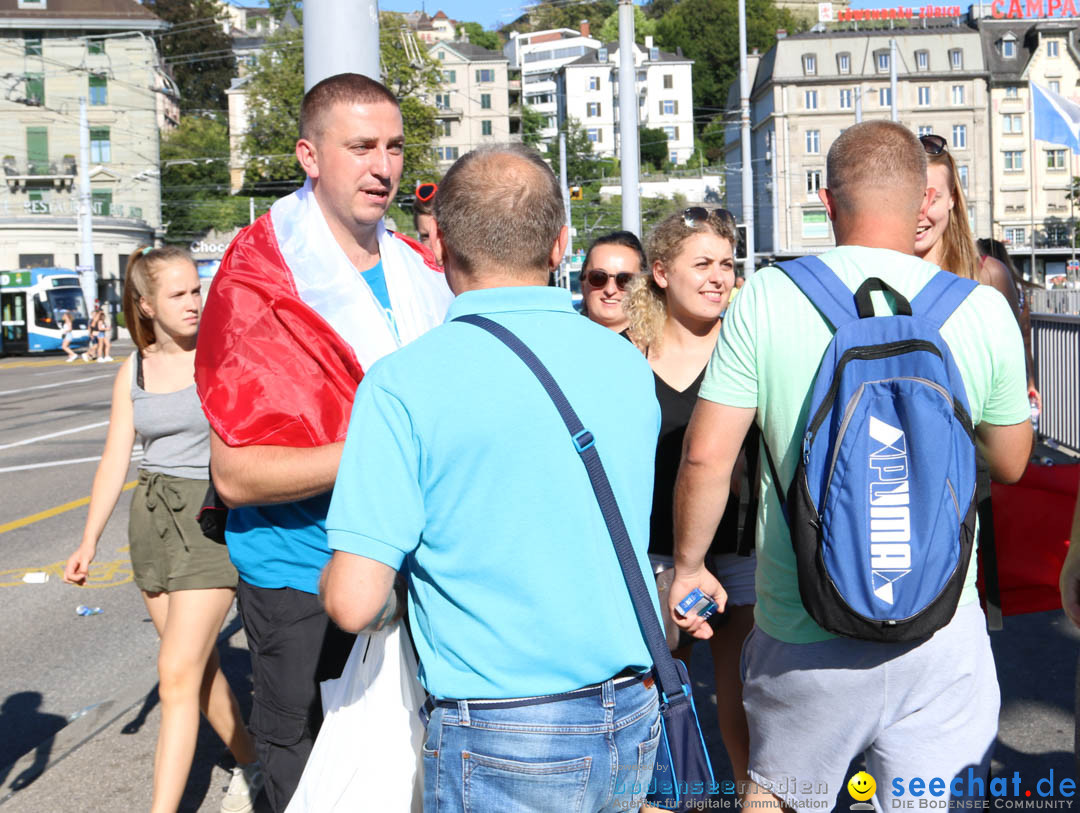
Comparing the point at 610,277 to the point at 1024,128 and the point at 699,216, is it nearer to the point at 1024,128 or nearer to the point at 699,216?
the point at 699,216

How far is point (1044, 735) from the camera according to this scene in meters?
4.77

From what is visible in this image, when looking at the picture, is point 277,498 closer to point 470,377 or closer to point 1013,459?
point 470,377

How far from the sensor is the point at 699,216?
448 cm

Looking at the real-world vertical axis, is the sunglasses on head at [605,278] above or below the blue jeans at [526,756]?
above

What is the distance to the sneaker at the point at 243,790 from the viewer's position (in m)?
4.27

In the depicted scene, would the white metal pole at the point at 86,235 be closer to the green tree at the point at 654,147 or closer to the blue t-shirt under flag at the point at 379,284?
the blue t-shirt under flag at the point at 379,284

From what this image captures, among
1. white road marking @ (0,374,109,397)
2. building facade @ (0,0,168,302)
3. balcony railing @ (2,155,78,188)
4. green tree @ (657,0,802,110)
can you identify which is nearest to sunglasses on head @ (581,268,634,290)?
white road marking @ (0,374,109,397)

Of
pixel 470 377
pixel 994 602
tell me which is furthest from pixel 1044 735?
pixel 470 377

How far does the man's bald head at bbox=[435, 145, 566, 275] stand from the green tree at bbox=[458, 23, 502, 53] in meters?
147

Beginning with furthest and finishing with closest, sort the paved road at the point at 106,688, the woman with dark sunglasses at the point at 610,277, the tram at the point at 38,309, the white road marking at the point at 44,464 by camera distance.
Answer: the tram at the point at 38,309, the white road marking at the point at 44,464, the woman with dark sunglasses at the point at 610,277, the paved road at the point at 106,688

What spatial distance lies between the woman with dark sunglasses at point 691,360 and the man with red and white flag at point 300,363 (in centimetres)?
111

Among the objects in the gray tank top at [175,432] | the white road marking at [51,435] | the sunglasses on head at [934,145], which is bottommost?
the white road marking at [51,435]

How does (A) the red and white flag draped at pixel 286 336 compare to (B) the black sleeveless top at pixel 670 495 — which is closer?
(A) the red and white flag draped at pixel 286 336

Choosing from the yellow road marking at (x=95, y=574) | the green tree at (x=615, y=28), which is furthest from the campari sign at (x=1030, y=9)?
the yellow road marking at (x=95, y=574)
